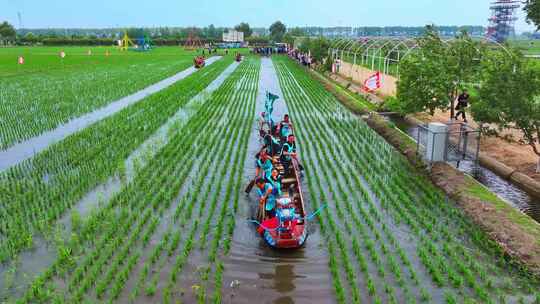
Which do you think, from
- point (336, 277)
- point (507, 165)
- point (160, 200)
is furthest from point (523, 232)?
point (160, 200)

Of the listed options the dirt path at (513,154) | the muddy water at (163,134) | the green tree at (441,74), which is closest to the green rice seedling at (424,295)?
the dirt path at (513,154)

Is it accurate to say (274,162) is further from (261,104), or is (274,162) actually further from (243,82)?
(243,82)

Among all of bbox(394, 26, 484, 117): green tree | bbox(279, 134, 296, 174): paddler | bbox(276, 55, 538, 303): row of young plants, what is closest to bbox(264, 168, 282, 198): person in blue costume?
bbox(276, 55, 538, 303): row of young plants

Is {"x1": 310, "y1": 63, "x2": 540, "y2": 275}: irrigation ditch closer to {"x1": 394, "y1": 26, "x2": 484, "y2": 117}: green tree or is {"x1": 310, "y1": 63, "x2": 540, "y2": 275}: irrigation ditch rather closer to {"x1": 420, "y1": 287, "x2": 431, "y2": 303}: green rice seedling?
{"x1": 420, "y1": 287, "x2": 431, "y2": 303}: green rice seedling

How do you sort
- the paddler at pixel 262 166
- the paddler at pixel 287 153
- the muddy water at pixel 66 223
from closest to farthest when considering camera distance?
the muddy water at pixel 66 223, the paddler at pixel 262 166, the paddler at pixel 287 153

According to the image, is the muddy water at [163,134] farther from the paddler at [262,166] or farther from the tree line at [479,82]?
the tree line at [479,82]

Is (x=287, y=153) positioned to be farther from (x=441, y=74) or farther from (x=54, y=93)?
(x=54, y=93)
